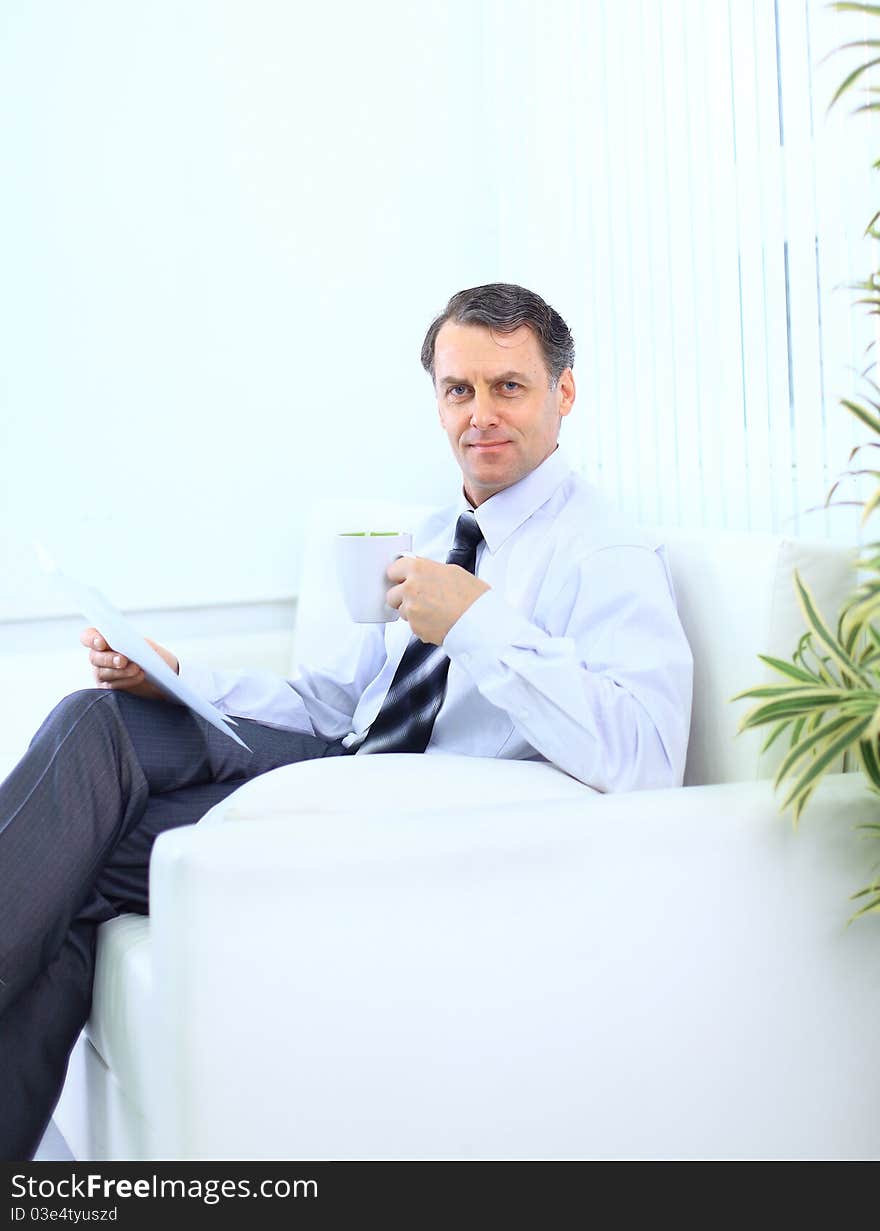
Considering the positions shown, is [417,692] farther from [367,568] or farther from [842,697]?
[842,697]

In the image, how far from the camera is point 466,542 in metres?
1.94

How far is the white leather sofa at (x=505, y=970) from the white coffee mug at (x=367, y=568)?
22cm

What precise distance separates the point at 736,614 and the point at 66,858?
2.92ft

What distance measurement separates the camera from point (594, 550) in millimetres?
1730

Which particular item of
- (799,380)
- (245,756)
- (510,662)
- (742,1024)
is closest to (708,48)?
(799,380)

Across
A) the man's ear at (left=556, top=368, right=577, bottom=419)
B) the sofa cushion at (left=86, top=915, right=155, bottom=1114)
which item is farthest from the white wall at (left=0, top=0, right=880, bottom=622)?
the sofa cushion at (left=86, top=915, right=155, bottom=1114)

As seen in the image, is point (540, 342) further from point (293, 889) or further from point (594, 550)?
point (293, 889)

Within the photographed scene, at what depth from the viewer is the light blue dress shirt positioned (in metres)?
1.53

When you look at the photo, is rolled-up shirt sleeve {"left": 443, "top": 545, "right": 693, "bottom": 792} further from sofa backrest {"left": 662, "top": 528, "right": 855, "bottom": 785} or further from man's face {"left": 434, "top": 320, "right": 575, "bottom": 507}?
man's face {"left": 434, "top": 320, "right": 575, "bottom": 507}

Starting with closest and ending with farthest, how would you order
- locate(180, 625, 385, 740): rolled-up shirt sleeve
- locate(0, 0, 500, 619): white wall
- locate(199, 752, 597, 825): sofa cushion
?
locate(199, 752, 597, 825): sofa cushion → locate(180, 625, 385, 740): rolled-up shirt sleeve → locate(0, 0, 500, 619): white wall

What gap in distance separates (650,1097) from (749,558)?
0.66 metres

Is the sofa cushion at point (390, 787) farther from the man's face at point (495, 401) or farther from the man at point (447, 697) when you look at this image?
the man's face at point (495, 401)

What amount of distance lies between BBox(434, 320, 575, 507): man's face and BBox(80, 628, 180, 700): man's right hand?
563mm

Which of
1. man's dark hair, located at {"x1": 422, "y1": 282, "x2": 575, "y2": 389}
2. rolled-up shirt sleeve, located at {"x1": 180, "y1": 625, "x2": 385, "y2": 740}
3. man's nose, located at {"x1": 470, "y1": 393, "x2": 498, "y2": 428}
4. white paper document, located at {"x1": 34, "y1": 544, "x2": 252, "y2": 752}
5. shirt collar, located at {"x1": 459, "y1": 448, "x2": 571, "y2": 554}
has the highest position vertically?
man's dark hair, located at {"x1": 422, "y1": 282, "x2": 575, "y2": 389}
